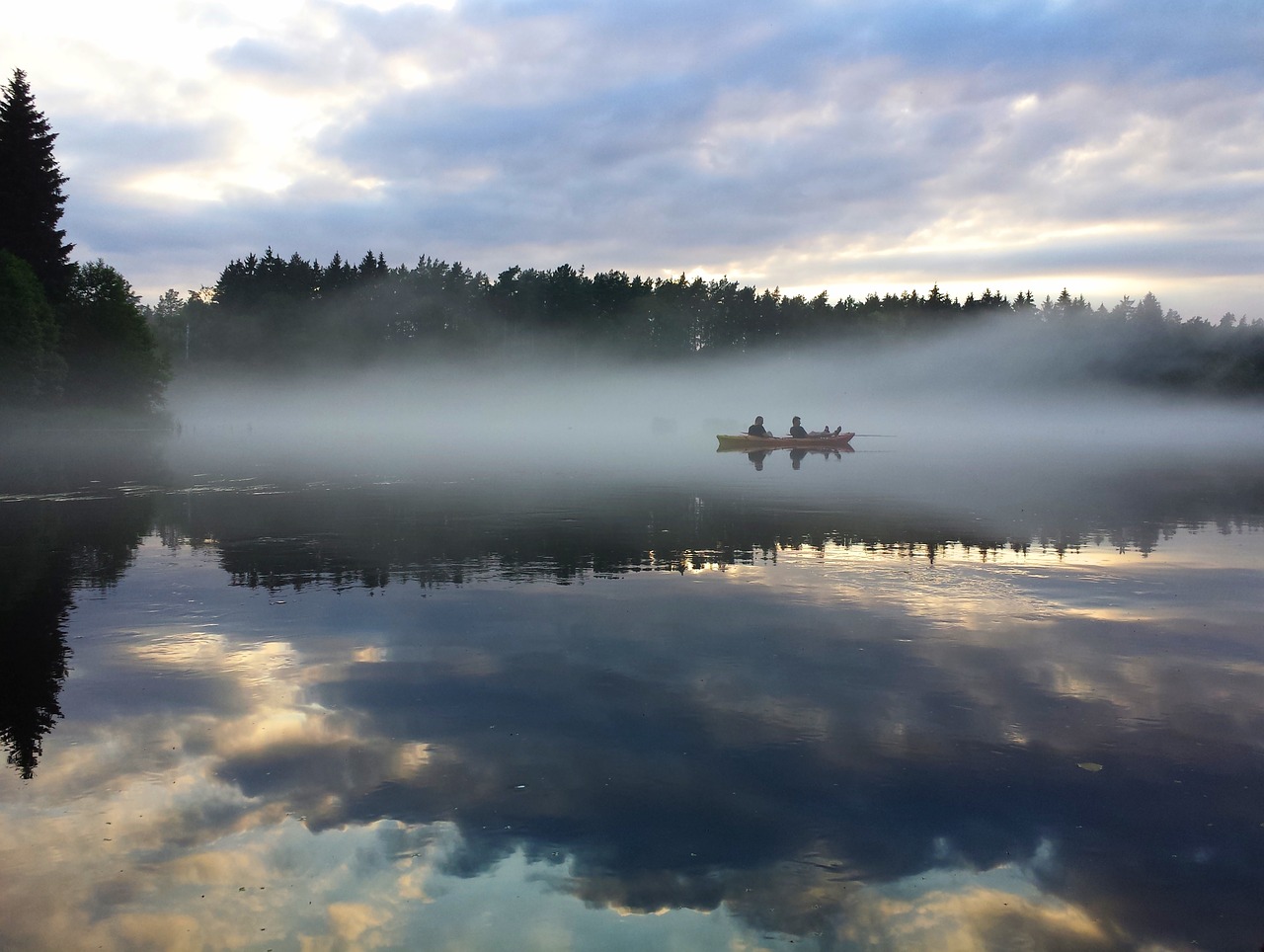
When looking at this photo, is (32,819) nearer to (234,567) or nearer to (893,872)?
(893,872)

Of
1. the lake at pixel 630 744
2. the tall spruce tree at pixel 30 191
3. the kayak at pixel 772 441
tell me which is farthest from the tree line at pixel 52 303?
the lake at pixel 630 744

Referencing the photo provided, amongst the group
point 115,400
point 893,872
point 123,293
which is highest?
point 123,293

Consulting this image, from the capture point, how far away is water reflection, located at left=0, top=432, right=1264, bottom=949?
8.26 metres

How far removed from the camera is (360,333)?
616 feet

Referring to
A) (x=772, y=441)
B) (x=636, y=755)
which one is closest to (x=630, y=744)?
(x=636, y=755)

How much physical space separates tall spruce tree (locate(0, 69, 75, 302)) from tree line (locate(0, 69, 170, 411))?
91mm

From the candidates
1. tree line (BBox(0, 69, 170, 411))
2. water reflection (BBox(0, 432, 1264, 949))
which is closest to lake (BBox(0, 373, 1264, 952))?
water reflection (BBox(0, 432, 1264, 949))

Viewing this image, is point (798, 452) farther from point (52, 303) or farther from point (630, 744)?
point (52, 303)

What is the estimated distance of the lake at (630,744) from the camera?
326 inches

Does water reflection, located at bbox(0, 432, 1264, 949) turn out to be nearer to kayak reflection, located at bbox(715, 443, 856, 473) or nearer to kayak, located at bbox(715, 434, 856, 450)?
kayak reflection, located at bbox(715, 443, 856, 473)

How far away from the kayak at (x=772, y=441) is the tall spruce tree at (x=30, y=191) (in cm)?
7345

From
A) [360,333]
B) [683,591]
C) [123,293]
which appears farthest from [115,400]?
[683,591]

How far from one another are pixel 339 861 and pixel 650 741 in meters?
4.03

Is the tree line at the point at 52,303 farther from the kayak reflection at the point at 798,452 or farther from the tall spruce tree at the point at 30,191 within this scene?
the kayak reflection at the point at 798,452
